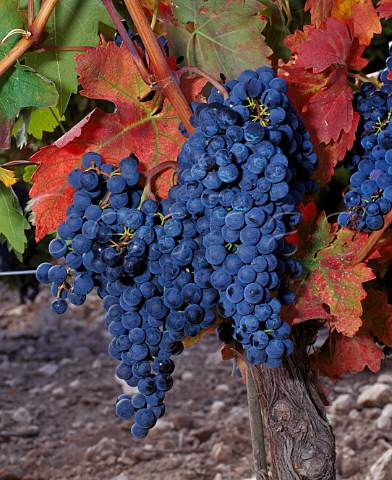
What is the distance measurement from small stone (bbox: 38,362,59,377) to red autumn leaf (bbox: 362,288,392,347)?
7.18ft

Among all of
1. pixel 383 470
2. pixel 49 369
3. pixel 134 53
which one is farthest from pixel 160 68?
pixel 49 369

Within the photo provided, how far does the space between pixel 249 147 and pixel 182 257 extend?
0.11m

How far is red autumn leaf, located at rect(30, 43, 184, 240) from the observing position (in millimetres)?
678

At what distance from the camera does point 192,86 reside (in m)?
0.69

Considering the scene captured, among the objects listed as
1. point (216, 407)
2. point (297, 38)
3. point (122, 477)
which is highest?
point (297, 38)

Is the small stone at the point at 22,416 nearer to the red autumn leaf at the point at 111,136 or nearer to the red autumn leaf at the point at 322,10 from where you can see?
the red autumn leaf at the point at 111,136

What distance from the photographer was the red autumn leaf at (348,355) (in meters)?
0.93

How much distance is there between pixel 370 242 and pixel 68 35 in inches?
15.2

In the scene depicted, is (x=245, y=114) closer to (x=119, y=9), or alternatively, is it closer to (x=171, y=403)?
(x=119, y=9)

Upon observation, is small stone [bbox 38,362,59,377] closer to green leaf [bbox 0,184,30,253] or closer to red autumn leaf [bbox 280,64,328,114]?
green leaf [bbox 0,184,30,253]

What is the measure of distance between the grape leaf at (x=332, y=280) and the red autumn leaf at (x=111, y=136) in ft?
0.58

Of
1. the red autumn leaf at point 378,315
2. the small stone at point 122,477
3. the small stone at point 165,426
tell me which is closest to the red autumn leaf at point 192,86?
the red autumn leaf at point 378,315

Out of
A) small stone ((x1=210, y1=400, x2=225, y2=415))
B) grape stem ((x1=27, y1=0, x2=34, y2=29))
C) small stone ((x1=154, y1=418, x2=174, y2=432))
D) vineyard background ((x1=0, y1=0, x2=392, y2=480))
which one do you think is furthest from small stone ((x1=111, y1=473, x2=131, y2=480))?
grape stem ((x1=27, y1=0, x2=34, y2=29))

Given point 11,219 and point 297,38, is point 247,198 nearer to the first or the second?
point 297,38
